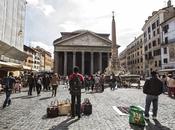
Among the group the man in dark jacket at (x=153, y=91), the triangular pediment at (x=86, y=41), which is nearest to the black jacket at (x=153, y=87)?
the man in dark jacket at (x=153, y=91)

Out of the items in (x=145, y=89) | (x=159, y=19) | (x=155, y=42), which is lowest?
(x=145, y=89)

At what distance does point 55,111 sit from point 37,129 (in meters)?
2.13

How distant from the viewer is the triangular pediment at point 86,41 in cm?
7229

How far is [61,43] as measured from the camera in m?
71.6

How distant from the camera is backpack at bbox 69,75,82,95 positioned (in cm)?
913

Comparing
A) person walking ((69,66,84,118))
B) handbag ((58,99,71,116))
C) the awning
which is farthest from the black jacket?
the awning

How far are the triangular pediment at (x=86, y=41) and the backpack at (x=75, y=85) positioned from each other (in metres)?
62.9

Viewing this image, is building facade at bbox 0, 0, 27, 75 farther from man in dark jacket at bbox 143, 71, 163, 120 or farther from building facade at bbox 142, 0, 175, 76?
building facade at bbox 142, 0, 175, 76

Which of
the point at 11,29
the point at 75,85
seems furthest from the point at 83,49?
the point at 75,85

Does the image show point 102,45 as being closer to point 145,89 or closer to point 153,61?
point 153,61

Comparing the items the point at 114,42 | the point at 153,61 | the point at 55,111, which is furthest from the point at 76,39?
the point at 55,111

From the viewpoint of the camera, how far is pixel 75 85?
922 centimetres

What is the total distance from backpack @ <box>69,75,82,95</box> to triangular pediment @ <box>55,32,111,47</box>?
62.9 metres

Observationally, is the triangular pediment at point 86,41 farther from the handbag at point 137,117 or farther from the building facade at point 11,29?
the handbag at point 137,117
